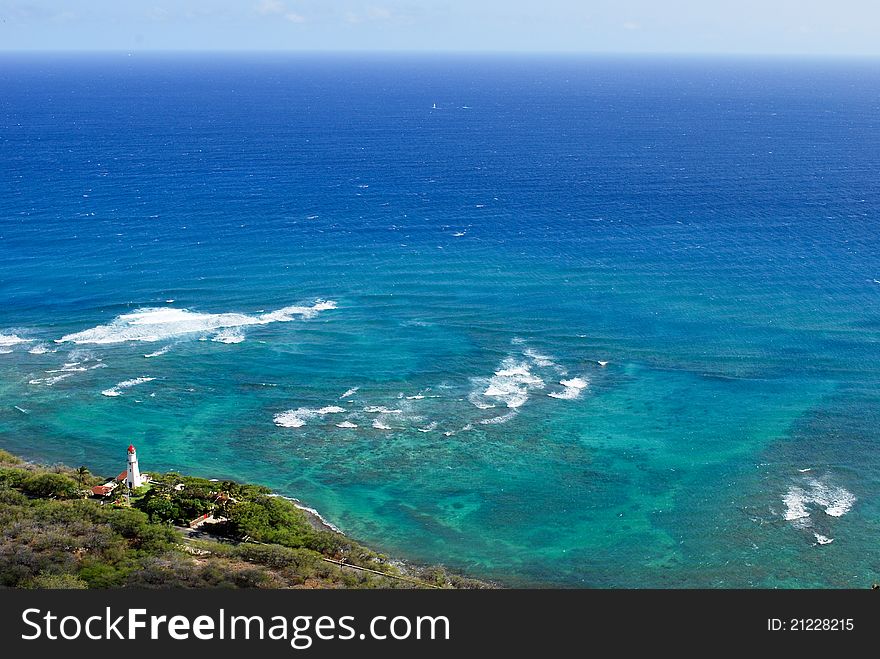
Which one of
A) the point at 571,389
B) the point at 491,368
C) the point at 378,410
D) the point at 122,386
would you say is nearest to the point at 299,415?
the point at 378,410

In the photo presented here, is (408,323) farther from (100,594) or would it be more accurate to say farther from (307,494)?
(100,594)

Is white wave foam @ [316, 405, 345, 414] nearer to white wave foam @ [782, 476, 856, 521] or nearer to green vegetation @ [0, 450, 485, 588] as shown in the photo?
green vegetation @ [0, 450, 485, 588]

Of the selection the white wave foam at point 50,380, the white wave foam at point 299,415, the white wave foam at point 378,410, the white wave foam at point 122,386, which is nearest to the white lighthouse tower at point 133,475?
the white wave foam at point 299,415

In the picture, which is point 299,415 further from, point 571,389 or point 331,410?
point 571,389

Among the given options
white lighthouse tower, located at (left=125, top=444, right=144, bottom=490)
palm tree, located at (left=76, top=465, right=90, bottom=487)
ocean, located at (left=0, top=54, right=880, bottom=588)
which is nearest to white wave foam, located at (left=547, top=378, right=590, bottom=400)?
ocean, located at (left=0, top=54, right=880, bottom=588)

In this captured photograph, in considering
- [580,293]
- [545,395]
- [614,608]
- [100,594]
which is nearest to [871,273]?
[580,293]

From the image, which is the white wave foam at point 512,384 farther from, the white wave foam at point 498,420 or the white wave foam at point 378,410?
the white wave foam at point 378,410
